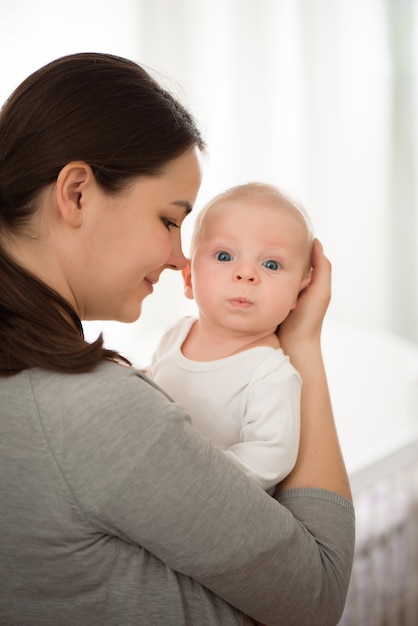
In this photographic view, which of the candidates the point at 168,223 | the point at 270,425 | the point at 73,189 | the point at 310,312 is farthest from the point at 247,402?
the point at 73,189

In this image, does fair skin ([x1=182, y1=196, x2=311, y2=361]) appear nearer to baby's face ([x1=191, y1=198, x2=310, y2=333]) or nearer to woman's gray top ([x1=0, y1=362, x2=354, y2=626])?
baby's face ([x1=191, y1=198, x2=310, y2=333])

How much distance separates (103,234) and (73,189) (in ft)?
0.27

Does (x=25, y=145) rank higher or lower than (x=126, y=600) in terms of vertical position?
higher

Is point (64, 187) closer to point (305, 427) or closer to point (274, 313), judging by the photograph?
point (274, 313)

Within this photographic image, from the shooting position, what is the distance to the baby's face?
3.96ft

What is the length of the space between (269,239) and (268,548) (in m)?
0.54

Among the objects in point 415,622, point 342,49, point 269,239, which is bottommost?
point 415,622

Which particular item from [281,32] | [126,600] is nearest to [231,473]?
[126,600]

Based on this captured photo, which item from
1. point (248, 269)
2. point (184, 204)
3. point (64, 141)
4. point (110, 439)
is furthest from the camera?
point (248, 269)

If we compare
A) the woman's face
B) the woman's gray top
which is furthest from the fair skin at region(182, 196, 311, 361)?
the woman's gray top

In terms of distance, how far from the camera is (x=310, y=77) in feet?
8.58

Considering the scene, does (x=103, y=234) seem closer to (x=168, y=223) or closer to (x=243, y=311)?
(x=168, y=223)

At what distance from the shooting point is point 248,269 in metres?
1.20

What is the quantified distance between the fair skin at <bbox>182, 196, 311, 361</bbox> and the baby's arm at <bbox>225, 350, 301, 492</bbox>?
0.08m
